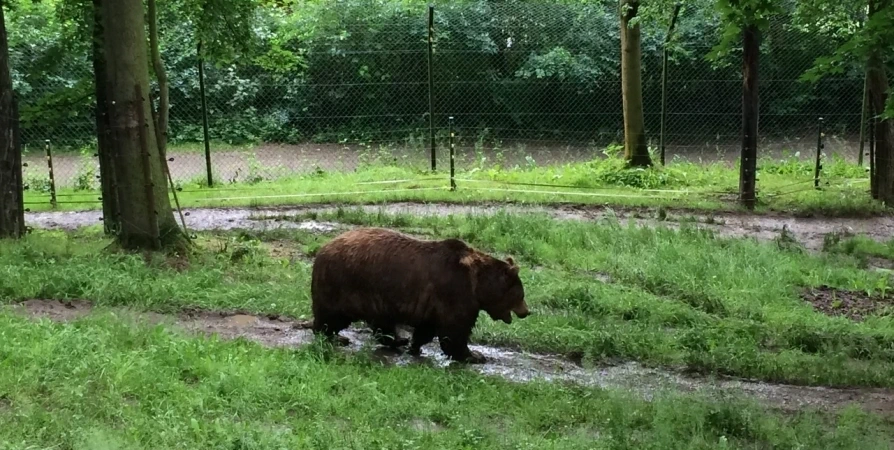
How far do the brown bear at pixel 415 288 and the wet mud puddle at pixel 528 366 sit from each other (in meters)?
0.28

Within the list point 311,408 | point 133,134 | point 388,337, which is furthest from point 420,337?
point 133,134

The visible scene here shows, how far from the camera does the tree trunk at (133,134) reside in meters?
10.2

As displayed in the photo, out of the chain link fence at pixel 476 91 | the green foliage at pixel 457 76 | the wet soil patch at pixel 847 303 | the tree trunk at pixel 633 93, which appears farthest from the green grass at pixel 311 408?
the green foliage at pixel 457 76

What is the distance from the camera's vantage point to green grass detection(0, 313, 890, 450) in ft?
17.0

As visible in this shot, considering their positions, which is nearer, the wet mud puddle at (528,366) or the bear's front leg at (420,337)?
the wet mud puddle at (528,366)

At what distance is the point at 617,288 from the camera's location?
9664mm

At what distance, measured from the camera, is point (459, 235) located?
474 inches

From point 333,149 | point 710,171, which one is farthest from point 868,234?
point 333,149

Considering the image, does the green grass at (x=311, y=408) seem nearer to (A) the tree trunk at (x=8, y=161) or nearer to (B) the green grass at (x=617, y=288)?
(B) the green grass at (x=617, y=288)

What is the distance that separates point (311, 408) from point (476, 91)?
18174 mm

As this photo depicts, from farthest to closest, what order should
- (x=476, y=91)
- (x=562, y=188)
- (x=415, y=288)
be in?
(x=476, y=91), (x=562, y=188), (x=415, y=288)

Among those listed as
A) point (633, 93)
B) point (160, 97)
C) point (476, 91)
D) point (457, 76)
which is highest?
point (457, 76)

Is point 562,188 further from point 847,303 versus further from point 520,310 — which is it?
point 520,310

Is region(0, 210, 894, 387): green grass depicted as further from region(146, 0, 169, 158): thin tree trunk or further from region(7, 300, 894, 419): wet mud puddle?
region(146, 0, 169, 158): thin tree trunk
